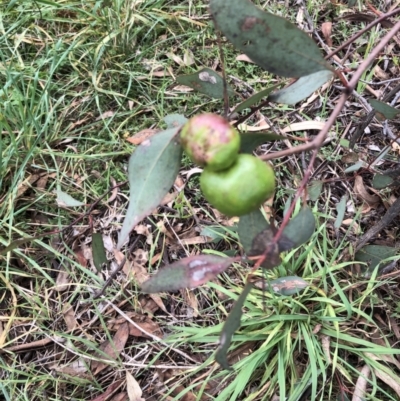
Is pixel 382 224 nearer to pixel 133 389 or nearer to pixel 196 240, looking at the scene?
pixel 196 240

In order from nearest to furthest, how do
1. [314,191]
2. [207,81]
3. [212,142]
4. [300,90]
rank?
[212,142] < [300,90] < [207,81] < [314,191]

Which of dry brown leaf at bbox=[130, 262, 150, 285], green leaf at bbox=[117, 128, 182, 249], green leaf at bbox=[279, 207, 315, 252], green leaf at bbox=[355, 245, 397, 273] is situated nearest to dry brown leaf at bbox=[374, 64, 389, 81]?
green leaf at bbox=[355, 245, 397, 273]

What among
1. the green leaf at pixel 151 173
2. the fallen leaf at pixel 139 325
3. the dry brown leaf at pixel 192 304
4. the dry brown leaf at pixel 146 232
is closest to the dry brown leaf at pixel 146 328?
the fallen leaf at pixel 139 325

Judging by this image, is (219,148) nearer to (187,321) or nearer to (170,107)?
(187,321)

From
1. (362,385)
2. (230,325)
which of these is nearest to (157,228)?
(362,385)

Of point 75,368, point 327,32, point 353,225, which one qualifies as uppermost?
point 327,32

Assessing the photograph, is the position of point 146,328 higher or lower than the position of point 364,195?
lower
